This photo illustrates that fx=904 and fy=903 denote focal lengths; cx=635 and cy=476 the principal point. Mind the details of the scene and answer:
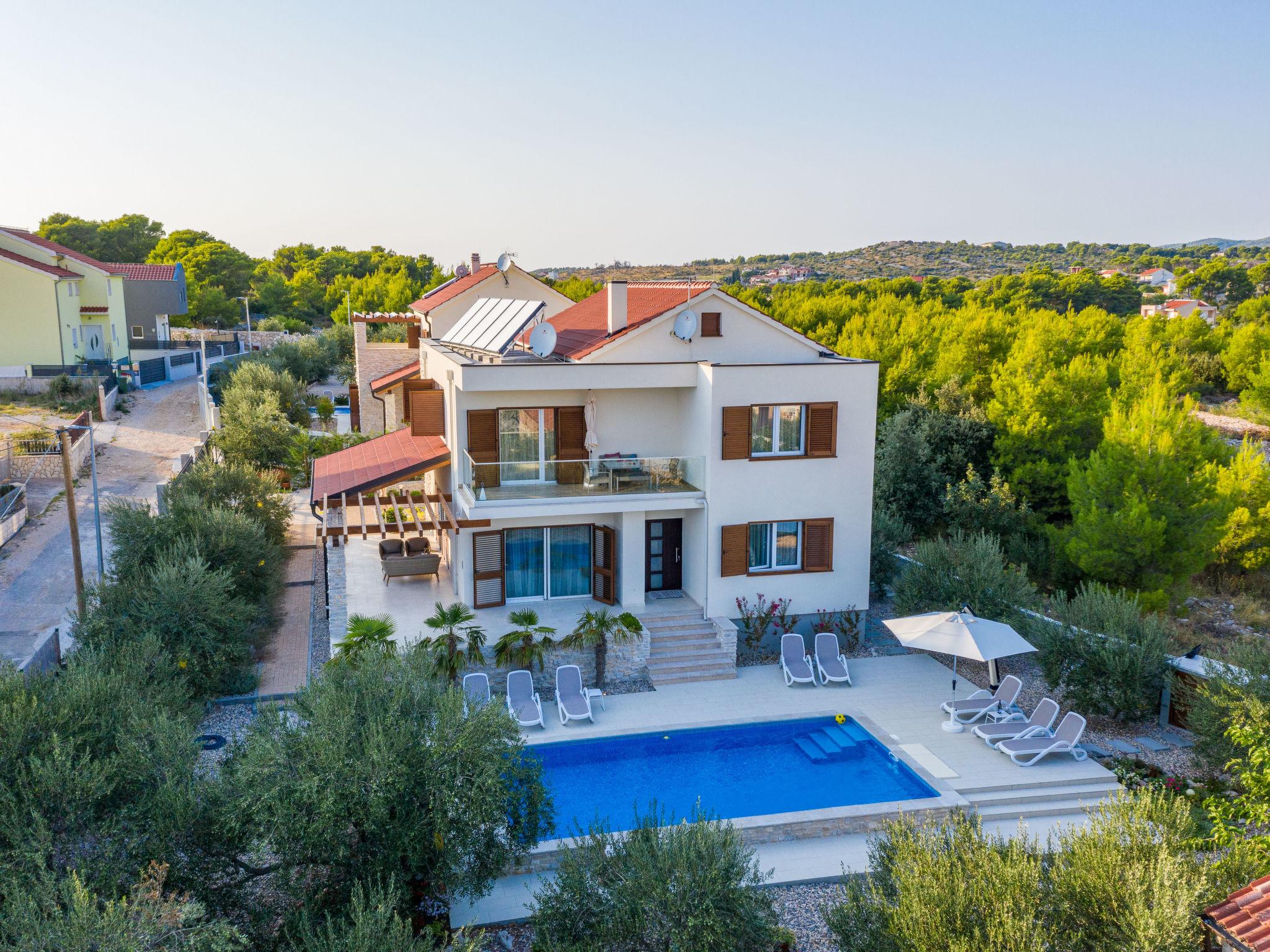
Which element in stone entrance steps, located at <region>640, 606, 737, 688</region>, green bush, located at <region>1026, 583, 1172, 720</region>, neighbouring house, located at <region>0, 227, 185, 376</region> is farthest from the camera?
neighbouring house, located at <region>0, 227, 185, 376</region>

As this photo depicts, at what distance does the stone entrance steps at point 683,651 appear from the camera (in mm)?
18578

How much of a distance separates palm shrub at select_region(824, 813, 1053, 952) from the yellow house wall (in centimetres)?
5021

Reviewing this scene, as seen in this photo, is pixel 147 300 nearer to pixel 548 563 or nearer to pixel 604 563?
pixel 548 563

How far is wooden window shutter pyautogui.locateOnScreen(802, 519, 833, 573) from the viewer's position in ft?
66.5

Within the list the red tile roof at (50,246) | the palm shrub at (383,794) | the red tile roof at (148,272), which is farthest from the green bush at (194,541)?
the red tile roof at (148,272)

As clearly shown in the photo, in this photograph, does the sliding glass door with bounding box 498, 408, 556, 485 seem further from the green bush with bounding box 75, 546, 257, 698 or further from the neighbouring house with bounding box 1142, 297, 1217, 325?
the neighbouring house with bounding box 1142, 297, 1217, 325

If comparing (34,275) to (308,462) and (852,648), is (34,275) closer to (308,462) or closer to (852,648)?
(308,462)

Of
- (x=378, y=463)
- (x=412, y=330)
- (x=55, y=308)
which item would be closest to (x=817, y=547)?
(x=378, y=463)

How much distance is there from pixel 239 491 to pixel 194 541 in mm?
6669

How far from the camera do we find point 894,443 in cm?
2950

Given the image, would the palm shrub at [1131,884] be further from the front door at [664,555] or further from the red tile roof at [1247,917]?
the front door at [664,555]

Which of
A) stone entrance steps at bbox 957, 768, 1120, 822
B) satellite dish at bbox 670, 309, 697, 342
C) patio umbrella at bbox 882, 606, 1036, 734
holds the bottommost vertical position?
stone entrance steps at bbox 957, 768, 1120, 822

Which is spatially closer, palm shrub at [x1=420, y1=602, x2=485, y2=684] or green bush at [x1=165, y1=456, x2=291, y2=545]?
palm shrub at [x1=420, y1=602, x2=485, y2=684]

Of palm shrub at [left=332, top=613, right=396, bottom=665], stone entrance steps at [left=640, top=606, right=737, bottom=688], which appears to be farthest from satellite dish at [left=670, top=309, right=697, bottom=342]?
palm shrub at [left=332, top=613, right=396, bottom=665]
